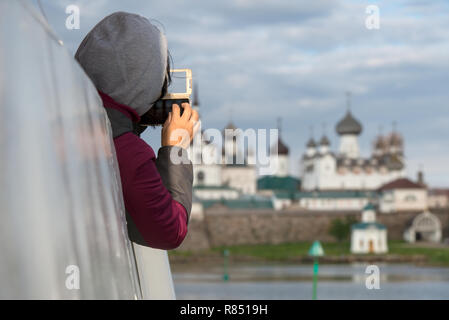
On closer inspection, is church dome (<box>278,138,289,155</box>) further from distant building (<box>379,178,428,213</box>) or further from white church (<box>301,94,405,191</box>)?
distant building (<box>379,178,428,213</box>)

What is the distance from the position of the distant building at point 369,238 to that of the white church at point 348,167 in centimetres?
1192

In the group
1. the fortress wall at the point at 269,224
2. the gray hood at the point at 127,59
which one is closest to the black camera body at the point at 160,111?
the gray hood at the point at 127,59

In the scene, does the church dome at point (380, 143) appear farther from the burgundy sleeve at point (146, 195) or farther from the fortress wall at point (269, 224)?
the burgundy sleeve at point (146, 195)

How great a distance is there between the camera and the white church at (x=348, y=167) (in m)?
73.4

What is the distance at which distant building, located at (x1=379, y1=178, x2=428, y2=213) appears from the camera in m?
67.6

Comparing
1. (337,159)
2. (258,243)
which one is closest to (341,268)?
(258,243)

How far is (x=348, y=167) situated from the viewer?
7369 cm

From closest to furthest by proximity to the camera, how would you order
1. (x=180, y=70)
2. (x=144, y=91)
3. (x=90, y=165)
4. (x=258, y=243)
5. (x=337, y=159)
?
(x=90, y=165)
(x=144, y=91)
(x=180, y=70)
(x=258, y=243)
(x=337, y=159)

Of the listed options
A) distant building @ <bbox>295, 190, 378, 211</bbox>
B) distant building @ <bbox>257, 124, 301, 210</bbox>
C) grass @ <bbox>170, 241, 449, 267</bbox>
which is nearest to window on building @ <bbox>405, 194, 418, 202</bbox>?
distant building @ <bbox>295, 190, 378, 211</bbox>

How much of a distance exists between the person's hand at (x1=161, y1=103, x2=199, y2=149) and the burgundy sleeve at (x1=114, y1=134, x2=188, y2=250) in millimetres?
98

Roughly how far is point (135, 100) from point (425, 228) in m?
66.9
